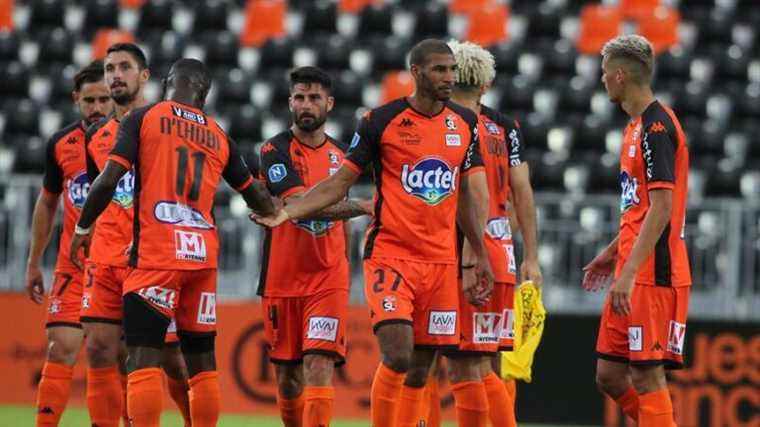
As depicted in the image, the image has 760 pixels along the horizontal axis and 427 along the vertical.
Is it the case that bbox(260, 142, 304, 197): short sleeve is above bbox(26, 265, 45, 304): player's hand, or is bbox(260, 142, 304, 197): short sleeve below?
above

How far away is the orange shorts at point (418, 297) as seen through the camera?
7957mm

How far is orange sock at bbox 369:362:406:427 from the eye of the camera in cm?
798

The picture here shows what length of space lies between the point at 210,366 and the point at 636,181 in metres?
2.65

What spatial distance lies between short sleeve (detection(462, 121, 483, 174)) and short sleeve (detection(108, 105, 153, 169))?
6.13ft

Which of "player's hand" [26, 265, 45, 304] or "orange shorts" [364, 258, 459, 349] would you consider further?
"player's hand" [26, 265, 45, 304]

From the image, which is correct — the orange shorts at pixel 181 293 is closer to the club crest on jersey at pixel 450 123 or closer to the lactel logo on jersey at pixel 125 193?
the lactel logo on jersey at pixel 125 193

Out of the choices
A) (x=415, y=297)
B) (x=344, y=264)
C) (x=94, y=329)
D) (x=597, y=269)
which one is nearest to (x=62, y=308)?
(x=94, y=329)

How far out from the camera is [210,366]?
323 inches

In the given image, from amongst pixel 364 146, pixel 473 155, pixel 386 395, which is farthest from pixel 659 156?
pixel 386 395

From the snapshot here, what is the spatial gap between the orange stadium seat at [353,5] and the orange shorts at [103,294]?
11.3 m

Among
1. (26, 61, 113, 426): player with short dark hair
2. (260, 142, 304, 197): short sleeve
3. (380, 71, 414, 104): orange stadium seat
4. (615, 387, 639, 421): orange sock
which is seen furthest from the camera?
(380, 71, 414, 104): orange stadium seat

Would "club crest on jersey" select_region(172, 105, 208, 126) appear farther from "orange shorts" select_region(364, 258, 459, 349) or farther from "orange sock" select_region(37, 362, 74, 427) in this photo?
"orange sock" select_region(37, 362, 74, 427)

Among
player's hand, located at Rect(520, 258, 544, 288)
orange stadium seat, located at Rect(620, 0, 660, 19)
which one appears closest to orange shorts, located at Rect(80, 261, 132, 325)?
player's hand, located at Rect(520, 258, 544, 288)

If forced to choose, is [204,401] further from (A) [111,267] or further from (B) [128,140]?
(B) [128,140]
